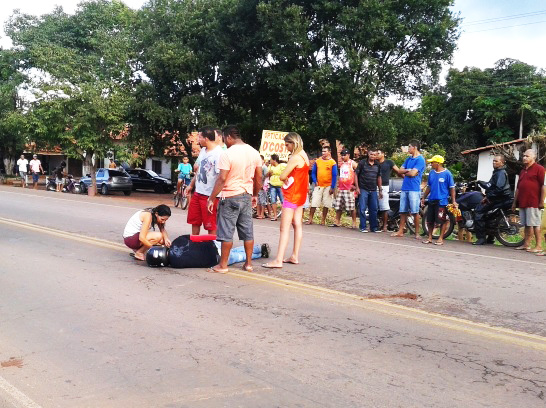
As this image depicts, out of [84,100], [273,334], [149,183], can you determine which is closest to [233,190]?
[273,334]

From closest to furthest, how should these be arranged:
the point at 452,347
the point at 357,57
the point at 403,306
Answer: the point at 452,347
the point at 403,306
the point at 357,57

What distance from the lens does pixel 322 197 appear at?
14.2 m

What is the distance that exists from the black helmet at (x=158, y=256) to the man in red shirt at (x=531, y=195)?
22.2ft

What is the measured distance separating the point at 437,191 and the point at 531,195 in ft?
5.64

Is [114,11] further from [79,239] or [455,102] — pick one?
[79,239]

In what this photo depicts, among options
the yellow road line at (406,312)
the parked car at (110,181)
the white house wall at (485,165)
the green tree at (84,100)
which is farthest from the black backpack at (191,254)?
the white house wall at (485,165)

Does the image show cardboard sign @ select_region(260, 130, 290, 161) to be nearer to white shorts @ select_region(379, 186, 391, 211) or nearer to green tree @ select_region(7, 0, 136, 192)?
white shorts @ select_region(379, 186, 391, 211)

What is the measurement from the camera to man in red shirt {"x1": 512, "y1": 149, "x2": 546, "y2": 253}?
34.6 ft

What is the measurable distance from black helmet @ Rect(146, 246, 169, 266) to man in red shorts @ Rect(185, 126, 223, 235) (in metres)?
0.74

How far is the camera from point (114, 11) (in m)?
41.4

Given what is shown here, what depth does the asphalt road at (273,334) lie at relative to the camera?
4.08m

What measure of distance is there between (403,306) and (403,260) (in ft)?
9.86

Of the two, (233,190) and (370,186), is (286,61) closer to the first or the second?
(370,186)

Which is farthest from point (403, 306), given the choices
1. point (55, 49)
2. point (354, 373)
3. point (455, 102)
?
point (455, 102)
